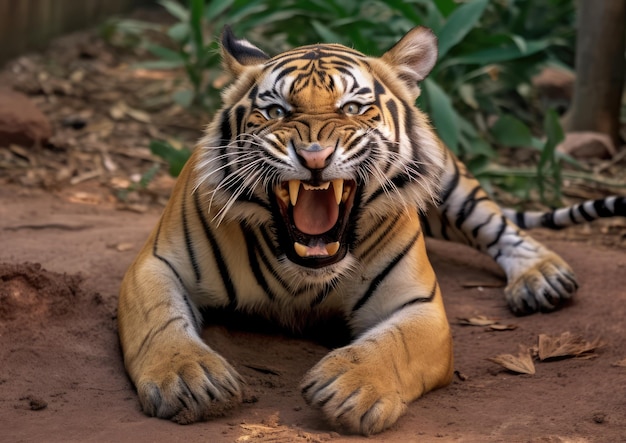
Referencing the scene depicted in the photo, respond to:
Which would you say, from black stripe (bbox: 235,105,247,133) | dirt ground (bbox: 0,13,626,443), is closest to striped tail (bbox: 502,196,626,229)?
dirt ground (bbox: 0,13,626,443)

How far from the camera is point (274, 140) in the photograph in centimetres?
281

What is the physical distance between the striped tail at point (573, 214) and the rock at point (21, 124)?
3.08 m

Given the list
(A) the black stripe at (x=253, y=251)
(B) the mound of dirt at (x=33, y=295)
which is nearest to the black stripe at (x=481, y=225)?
(A) the black stripe at (x=253, y=251)

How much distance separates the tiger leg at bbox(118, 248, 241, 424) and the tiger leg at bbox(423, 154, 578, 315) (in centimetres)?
158

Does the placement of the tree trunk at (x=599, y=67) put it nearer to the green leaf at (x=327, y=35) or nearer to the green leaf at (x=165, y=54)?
the green leaf at (x=327, y=35)

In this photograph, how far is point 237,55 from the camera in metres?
3.39

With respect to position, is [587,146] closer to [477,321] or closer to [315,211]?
[477,321]

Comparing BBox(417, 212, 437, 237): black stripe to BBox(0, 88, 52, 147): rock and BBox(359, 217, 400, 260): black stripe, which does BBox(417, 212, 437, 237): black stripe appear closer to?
BBox(359, 217, 400, 260): black stripe

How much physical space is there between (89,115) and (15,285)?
151 inches

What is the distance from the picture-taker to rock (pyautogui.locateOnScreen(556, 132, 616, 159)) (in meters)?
6.52

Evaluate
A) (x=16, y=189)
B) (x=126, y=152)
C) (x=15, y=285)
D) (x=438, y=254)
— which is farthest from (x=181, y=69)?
(x=15, y=285)

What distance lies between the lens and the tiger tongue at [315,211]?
2.90 meters

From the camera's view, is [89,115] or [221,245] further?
[89,115]

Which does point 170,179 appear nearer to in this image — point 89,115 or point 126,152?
point 126,152
